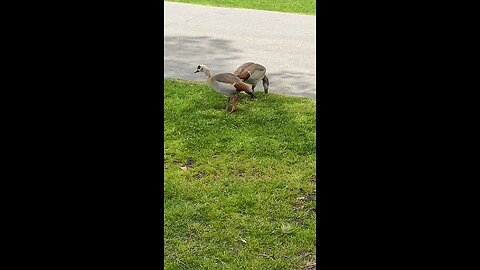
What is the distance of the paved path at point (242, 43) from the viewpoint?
257 inches

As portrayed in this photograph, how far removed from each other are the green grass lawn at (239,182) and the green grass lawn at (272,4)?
457 centimetres

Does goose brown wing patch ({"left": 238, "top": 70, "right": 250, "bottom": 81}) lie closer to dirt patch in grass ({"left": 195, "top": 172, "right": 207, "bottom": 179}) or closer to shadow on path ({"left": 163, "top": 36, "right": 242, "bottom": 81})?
shadow on path ({"left": 163, "top": 36, "right": 242, "bottom": 81})

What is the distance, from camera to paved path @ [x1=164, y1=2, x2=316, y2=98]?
653 cm

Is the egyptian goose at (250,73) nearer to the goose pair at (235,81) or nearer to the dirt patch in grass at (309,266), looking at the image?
the goose pair at (235,81)

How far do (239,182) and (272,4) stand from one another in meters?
6.97

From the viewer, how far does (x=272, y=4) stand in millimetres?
10719

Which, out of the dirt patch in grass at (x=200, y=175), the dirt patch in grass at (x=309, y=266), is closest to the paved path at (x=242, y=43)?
the dirt patch in grass at (x=200, y=175)

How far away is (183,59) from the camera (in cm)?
705
